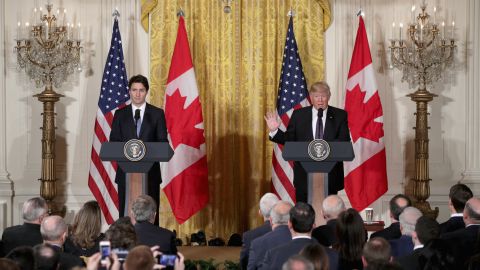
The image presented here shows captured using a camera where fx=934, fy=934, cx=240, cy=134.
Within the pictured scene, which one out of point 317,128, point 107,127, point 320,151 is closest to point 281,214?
point 320,151

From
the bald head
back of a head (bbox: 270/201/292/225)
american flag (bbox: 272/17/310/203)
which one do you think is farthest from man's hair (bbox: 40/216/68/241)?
american flag (bbox: 272/17/310/203)

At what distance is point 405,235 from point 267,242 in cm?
89

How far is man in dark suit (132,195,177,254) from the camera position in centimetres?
602

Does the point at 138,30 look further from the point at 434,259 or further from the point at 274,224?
the point at 434,259

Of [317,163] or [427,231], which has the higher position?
[317,163]

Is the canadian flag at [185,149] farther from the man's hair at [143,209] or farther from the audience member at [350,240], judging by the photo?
the audience member at [350,240]

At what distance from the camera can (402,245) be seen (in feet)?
19.5

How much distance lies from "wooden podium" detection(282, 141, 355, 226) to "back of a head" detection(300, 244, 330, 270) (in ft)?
10.7

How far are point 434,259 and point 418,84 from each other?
521 centimetres

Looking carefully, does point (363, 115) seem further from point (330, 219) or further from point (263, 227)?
point (330, 219)

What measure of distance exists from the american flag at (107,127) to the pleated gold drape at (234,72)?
1.77 feet

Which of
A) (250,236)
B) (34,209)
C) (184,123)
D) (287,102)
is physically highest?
(287,102)

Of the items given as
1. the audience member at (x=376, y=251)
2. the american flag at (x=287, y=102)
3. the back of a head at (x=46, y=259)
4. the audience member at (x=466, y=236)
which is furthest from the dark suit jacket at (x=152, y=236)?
the american flag at (x=287, y=102)

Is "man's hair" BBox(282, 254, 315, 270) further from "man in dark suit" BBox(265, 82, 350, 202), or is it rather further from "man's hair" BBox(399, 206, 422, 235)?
"man in dark suit" BBox(265, 82, 350, 202)
